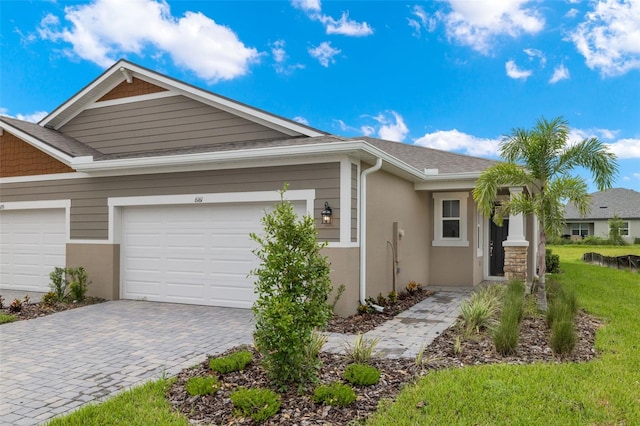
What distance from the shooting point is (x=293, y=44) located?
47.1ft

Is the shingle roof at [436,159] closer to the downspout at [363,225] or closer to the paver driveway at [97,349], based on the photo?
the downspout at [363,225]

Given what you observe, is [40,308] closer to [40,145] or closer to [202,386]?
[40,145]

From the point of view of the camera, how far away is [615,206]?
131ft

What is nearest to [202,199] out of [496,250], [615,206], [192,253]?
[192,253]

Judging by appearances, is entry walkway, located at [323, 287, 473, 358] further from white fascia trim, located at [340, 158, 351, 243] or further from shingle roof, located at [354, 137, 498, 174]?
shingle roof, located at [354, 137, 498, 174]

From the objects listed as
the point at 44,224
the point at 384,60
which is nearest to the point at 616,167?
the point at 384,60

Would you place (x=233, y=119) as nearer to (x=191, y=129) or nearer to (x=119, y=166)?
(x=191, y=129)

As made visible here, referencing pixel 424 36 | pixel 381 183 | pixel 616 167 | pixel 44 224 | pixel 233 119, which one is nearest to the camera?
pixel 616 167

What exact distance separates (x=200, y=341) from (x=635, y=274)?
15515 mm

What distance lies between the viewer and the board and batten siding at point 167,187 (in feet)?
25.3

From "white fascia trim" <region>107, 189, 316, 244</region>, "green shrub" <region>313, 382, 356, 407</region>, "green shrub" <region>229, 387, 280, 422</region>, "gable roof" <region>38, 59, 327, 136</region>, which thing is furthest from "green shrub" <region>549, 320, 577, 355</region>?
"gable roof" <region>38, 59, 327, 136</region>

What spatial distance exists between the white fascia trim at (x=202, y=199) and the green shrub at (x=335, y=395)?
414 cm

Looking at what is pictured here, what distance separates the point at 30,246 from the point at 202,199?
5.43 meters

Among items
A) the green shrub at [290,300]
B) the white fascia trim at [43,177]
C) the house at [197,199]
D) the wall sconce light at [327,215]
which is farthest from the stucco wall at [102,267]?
the green shrub at [290,300]
